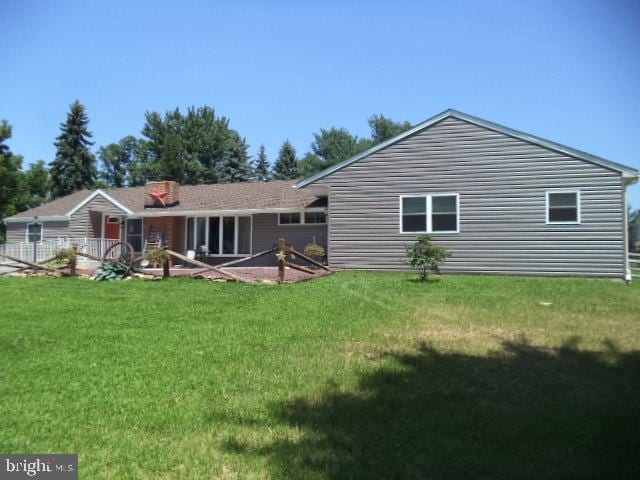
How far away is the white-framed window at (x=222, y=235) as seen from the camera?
19.3 meters

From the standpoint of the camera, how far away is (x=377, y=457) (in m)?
3.15

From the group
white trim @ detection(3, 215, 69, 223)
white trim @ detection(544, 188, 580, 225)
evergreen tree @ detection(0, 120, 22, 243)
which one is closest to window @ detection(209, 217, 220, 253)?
white trim @ detection(3, 215, 69, 223)

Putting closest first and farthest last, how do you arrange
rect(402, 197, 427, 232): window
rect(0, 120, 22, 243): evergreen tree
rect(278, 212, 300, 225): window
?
rect(402, 197, 427, 232): window < rect(278, 212, 300, 225): window < rect(0, 120, 22, 243): evergreen tree

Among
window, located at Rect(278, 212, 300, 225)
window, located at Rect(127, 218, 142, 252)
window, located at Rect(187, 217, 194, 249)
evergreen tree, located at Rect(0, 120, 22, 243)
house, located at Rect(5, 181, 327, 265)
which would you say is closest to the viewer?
house, located at Rect(5, 181, 327, 265)

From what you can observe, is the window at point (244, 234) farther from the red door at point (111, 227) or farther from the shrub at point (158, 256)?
the red door at point (111, 227)

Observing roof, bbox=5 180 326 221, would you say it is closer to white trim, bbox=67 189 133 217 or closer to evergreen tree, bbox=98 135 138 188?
white trim, bbox=67 189 133 217

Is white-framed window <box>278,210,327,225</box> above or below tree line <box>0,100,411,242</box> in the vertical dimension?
below

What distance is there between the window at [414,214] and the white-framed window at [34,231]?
Answer: 734 inches

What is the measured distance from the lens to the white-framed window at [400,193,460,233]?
14656 millimetres

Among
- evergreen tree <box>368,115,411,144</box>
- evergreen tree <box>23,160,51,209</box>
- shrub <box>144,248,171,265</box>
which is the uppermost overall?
evergreen tree <box>368,115,411,144</box>

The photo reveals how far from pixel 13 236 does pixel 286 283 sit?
19645mm

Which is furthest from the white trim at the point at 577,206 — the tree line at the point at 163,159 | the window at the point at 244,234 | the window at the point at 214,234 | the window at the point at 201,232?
the tree line at the point at 163,159

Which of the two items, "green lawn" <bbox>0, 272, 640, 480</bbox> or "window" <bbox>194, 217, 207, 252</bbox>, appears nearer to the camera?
"green lawn" <bbox>0, 272, 640, 480</bbox>

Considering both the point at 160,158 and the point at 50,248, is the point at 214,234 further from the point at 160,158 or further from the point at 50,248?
the point at 160,158
